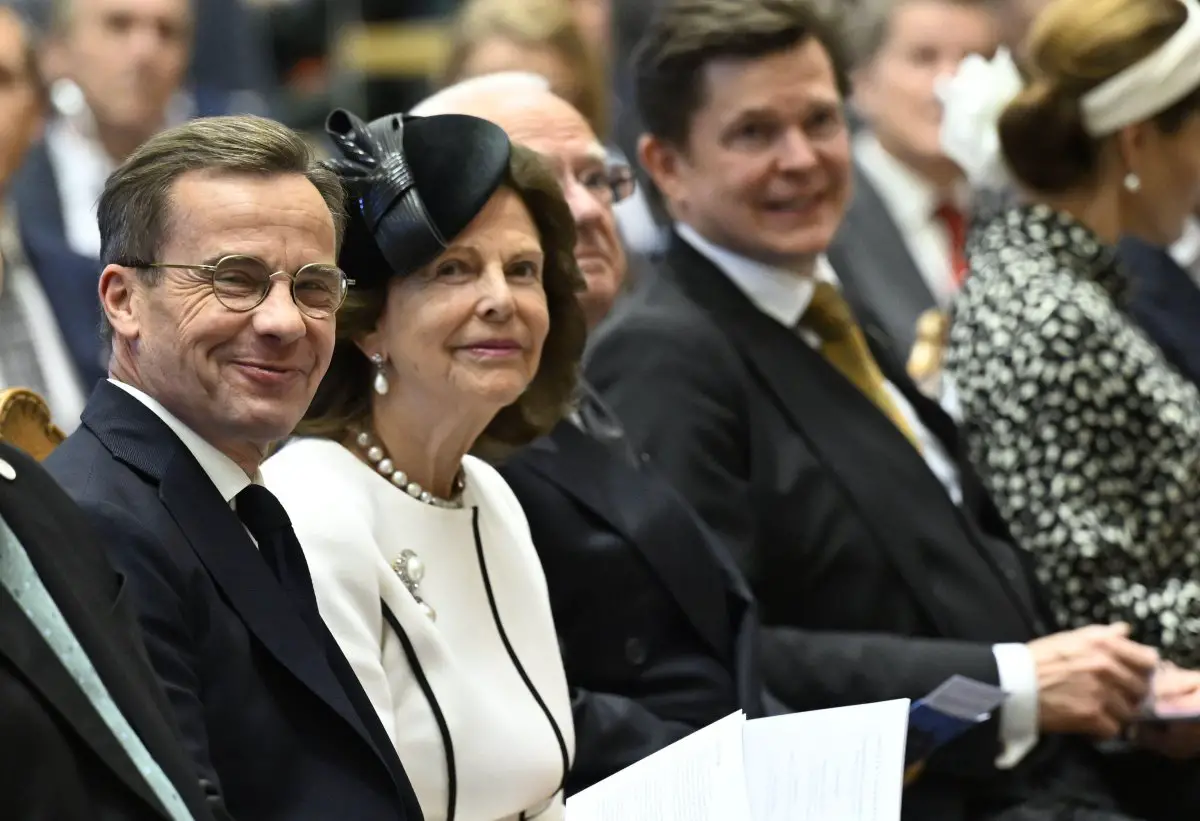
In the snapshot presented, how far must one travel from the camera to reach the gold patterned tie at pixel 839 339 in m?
3.13

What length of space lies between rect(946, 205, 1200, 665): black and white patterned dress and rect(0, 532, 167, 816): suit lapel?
6.14ft

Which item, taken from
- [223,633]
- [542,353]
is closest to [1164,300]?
[542,353]

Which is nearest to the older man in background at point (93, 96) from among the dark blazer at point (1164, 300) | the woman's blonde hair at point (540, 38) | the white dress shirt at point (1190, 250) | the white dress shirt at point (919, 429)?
the woman's blonde hair at point (540, 38)

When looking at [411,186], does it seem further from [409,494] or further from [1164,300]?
[1164,300]

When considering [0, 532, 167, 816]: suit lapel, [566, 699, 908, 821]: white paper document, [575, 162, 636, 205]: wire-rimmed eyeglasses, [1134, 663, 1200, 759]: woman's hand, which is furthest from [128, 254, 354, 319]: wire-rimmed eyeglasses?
[1134, 663, 1200, 759]: woman's hand

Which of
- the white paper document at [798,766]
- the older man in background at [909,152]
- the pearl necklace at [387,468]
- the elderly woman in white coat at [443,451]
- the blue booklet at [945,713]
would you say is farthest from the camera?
the older man in background at [909,152]

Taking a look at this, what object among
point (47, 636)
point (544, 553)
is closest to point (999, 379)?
point (544, 553)

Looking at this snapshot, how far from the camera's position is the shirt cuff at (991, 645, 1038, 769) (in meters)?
2.84

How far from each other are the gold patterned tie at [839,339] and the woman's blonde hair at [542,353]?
2.12 feet

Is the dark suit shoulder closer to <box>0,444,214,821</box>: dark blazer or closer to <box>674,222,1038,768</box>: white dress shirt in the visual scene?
<box>674,222,1038,768</box>: white dress shirt

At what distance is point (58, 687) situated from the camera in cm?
150

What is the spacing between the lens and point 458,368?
233 centimetres

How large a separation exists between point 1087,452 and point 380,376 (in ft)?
4.14

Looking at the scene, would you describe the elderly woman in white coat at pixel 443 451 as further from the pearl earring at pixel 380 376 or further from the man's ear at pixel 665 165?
the man's ear at pixel 665 165
